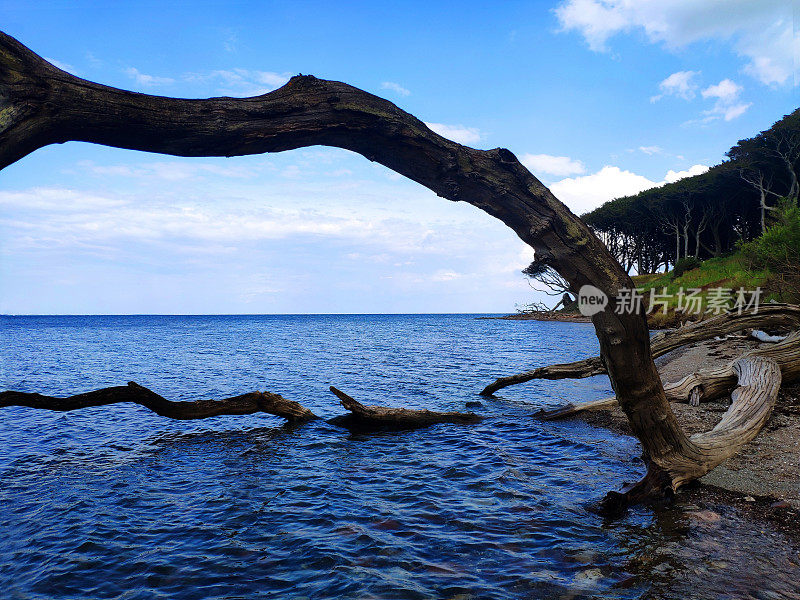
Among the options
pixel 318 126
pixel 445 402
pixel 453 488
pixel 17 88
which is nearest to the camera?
pixel 17 88

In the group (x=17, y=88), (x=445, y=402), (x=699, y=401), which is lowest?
(x=445, y=402)

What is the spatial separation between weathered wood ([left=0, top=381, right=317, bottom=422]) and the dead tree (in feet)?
29.3

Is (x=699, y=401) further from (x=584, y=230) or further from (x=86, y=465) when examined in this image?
(x=86, y=465)

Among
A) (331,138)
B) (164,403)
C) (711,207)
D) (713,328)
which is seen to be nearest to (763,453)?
(713,328)

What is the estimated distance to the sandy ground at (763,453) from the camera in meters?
7.32

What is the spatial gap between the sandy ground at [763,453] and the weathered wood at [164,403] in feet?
29.3

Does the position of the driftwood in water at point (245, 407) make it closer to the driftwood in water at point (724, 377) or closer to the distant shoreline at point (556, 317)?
the driftwood in water at point (724, 377)

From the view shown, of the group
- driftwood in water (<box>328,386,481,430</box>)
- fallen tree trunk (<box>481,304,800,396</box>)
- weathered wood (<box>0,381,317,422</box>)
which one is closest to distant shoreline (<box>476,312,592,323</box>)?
fallen tree trunk (<box>481,304,800,396</box>)

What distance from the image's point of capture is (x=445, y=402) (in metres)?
18.4

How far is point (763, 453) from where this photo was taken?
28.6 ft

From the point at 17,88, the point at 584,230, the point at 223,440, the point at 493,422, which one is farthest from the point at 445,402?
the point at 17,88

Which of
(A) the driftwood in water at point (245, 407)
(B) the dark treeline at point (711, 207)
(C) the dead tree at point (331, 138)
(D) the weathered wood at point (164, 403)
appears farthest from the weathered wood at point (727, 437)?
(B) the dark treeline at point (711, 207)

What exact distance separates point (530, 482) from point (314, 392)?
1356 cm

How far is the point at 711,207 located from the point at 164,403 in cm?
6262
